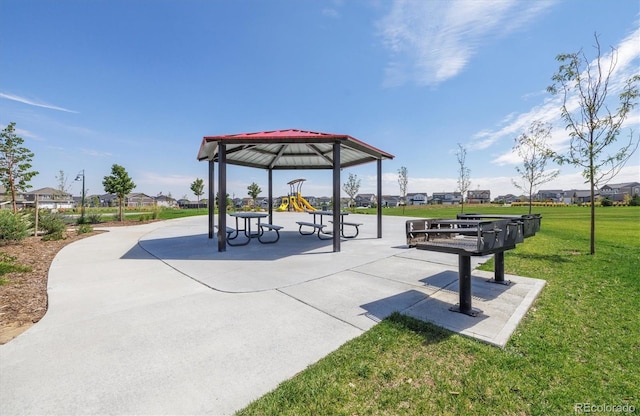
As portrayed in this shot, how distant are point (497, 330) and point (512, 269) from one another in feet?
10.5

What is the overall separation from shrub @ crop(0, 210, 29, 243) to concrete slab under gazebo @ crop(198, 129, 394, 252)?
216 inches

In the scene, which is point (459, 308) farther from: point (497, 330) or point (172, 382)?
point (172, 382)

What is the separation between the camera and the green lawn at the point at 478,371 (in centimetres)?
183

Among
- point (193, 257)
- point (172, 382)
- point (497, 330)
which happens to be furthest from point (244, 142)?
point (497, 330)

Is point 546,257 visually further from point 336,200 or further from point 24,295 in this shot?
point 24,295

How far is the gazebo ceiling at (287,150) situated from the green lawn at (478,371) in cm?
533

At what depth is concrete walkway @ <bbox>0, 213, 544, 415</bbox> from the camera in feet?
6.52

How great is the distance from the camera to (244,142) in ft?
23.5

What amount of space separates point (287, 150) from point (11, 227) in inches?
354

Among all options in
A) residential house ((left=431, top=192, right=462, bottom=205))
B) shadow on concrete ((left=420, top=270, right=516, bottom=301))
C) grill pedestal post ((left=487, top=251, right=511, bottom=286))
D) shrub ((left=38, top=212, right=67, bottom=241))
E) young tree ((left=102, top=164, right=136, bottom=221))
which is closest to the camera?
shadow on concrete ((left=420, top=270, right=516, bottom=301))

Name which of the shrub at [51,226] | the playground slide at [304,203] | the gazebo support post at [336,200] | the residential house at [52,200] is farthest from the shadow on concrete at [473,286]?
the playground slide at [304,203]

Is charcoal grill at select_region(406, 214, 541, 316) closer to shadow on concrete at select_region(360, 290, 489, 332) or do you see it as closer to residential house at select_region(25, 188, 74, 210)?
shadow on concrete at select_region(360, 290, 489, 332)

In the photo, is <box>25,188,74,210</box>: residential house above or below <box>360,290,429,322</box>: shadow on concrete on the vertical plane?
above

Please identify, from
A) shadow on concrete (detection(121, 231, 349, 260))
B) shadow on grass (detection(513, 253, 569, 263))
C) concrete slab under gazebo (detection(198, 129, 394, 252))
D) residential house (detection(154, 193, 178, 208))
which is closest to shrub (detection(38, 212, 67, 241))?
shadow on concrete (detection(121, 231, 349, 260))
